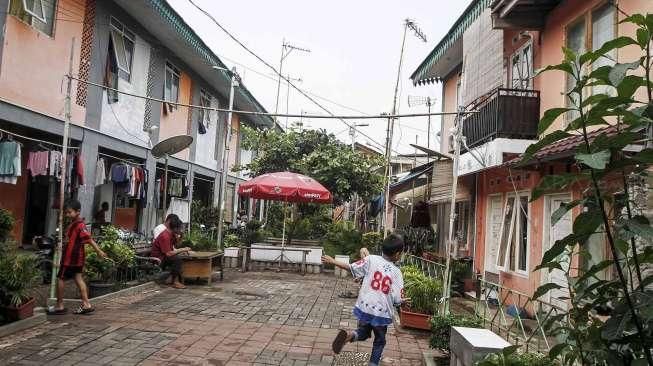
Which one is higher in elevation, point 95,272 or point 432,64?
point 432,64

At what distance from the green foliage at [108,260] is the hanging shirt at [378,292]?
4746 mm

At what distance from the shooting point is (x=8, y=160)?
26.9ft

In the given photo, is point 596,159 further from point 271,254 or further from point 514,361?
point 271,254

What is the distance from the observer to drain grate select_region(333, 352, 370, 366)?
19.2ft

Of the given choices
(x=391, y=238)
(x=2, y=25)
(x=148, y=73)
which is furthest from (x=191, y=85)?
(x=391, y=238)

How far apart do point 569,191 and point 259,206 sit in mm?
24562

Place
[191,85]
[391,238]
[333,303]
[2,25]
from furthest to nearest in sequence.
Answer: [191,85]
[333,303]
[2,25]
[391,238]

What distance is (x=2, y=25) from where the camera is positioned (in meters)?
8.44

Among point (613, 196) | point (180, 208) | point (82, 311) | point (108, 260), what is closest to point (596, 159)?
point (613, 196)

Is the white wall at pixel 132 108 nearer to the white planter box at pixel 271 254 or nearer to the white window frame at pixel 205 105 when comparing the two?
the white planter box at pixel 271 254

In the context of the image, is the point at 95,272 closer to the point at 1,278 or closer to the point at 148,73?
the point at 1,278

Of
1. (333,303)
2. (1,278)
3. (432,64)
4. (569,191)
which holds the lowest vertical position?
(333,303)

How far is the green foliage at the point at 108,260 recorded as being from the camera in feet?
27.7

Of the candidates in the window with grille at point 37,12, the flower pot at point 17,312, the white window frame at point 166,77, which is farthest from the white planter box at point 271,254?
the flower pot at point 17,312
